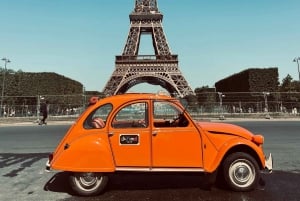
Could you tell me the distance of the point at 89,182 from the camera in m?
4.70

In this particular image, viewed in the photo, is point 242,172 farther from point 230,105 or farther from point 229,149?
point 230,105

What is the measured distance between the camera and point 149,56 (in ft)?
156

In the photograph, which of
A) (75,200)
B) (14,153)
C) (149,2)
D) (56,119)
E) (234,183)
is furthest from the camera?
(149,2)

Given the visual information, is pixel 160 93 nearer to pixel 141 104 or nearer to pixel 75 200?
pixel 141 104

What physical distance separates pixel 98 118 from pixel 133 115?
546mm

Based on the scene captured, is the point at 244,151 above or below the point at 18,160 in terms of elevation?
above

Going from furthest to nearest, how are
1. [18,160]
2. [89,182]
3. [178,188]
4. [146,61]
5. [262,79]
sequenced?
[146,61]
[262,79]
[18,160]
[178,188]
[89,182]

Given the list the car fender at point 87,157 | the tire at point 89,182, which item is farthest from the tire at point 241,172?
the tire at point 89,182

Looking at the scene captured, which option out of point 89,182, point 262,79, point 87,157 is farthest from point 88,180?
point 262,79

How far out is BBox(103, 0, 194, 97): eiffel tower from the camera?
44125 millimetres

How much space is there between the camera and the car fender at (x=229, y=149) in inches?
182

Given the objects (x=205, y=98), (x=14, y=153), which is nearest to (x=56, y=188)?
(x=14, y=153)

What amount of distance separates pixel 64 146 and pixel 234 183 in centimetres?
258

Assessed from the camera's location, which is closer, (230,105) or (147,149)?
(147,149)
